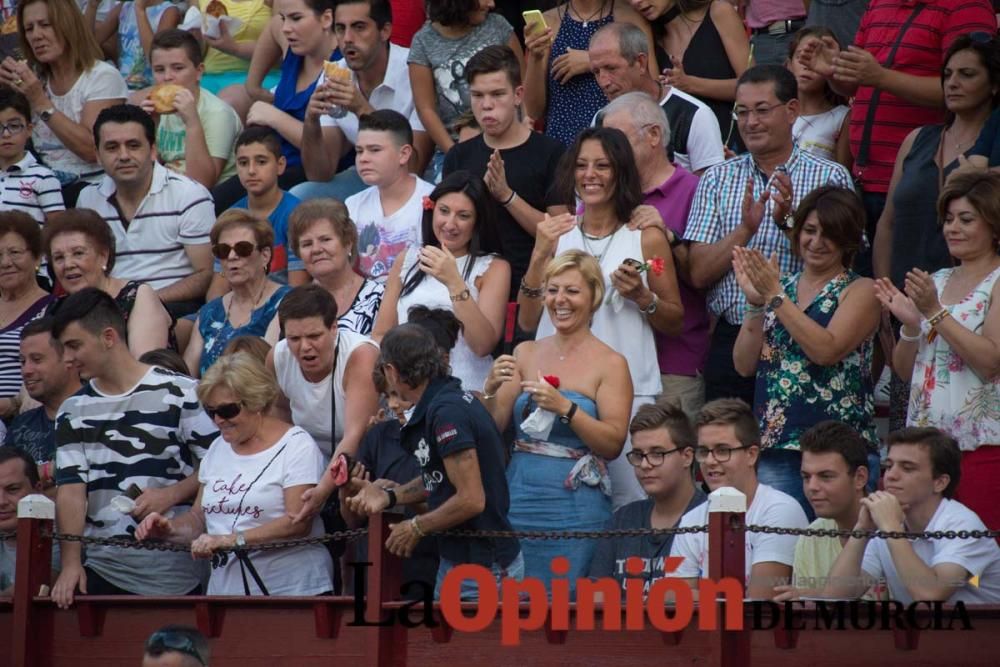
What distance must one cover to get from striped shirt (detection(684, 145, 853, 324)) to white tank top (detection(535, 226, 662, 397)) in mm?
413

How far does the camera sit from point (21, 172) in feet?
33.2

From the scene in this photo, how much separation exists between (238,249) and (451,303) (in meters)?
1.27

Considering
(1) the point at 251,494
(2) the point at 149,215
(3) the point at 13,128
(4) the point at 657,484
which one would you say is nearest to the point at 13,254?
(2) the point at 149,215

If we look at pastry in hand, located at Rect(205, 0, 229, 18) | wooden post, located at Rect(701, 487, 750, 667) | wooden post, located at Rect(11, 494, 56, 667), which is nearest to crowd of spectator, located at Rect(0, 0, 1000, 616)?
wooden post, located at Rect(11, 494, 56, 667)

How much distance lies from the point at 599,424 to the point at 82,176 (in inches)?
199

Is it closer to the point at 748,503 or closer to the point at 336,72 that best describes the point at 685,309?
the point at 748,503

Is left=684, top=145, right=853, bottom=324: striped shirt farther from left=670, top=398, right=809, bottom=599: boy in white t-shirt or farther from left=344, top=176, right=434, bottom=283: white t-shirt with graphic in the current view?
left=344, top=176, right=434, bottom=283: white t-shirt with graphic

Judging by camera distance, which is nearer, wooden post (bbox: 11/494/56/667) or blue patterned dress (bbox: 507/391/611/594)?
blue patterned dress (bbox: 507/391/611/594)

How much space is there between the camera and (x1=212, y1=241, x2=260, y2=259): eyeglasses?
8594 millimetres

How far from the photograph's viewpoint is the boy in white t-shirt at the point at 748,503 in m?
6.42

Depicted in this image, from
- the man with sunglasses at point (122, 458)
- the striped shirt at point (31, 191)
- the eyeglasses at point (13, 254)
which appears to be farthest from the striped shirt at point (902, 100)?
the striped shirt at point (31, 191)

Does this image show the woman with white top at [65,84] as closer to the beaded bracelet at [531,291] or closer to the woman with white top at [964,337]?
the beaded bracelet at [531,291]

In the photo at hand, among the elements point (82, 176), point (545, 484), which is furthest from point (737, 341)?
point (82, 176)

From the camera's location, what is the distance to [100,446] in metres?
7.47
